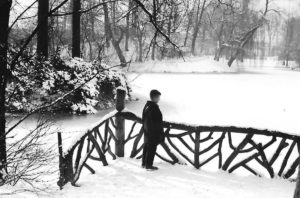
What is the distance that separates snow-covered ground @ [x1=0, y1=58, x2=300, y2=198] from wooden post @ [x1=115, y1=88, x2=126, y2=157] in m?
0.34

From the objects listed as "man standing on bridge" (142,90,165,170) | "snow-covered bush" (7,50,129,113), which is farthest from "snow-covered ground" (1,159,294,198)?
"snow-covered bush" (7,50,129,113)

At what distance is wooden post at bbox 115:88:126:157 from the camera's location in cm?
823

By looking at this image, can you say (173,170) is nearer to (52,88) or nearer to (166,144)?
(166,144)

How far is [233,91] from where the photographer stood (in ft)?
81.7

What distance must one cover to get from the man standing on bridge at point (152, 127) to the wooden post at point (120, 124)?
0.97 meters

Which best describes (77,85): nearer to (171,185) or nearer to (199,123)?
(199,123)

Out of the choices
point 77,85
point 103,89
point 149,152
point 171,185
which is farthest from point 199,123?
point 103,89

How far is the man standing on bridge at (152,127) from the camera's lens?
24.1 feet

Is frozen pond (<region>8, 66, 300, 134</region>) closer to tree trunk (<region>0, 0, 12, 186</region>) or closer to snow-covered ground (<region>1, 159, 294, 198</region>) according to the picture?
snow-covered ground (<region>1, 159, 294, 198</region>)

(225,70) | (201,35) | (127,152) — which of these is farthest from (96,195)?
(201,35)

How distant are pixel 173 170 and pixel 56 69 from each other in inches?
307

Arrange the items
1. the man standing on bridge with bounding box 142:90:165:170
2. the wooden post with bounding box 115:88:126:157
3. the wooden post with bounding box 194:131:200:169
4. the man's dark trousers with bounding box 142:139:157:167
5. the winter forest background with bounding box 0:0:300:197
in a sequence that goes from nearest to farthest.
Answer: the winter forest background with bounding box 0:0:300:197 < the man standing on bridge with bounding box 142:90:165:170 < the man's dark trousers with bounding box 142:139:157:167 < the wooden post with bounding box 194:131:200:169 < the wooden post with bounding box 115:88:126:157

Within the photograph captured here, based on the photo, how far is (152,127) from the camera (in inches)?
292

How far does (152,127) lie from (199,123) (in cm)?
305
